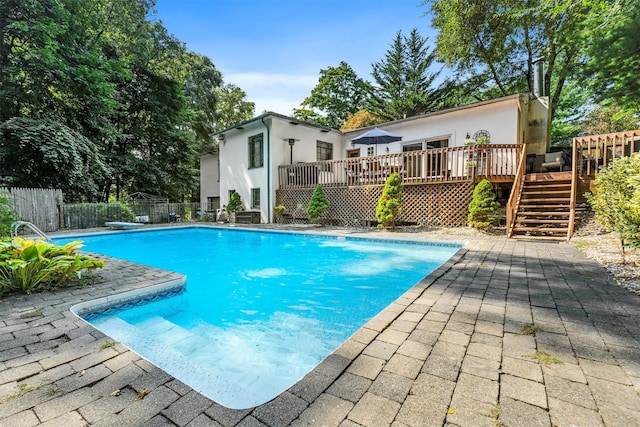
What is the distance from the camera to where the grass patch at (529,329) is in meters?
2.12

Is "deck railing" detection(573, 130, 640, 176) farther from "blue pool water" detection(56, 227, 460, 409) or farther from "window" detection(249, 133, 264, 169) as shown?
"window" detection(249, 133, 264, 169)

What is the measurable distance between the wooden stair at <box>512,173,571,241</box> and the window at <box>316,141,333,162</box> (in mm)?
8577

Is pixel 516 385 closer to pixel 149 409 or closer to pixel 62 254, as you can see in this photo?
pixel 149 409

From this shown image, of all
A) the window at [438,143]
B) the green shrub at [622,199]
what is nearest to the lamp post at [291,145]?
the window at [438,143]

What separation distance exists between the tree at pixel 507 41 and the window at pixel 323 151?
8.39 meters

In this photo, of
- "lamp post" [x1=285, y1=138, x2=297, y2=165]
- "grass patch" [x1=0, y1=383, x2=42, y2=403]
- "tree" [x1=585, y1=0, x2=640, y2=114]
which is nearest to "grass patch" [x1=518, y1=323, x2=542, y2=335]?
"grass patch" [x1=0, y1=383, x2=42, y2=403]

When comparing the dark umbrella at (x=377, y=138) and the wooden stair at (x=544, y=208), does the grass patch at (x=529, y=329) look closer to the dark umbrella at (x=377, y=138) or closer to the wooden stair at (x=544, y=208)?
the wooden stair at (x=544, y=208)

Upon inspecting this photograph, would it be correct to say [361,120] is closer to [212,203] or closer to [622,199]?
[212,203]

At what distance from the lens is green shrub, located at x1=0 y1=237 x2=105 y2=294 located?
10.5 ft

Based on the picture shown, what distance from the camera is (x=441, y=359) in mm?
1776

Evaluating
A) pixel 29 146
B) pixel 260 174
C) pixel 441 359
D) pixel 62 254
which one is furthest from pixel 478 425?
pixel 29 146

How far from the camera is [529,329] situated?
7.14 feet

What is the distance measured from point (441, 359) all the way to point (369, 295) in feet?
8.22

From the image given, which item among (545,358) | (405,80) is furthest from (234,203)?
(405,80)
